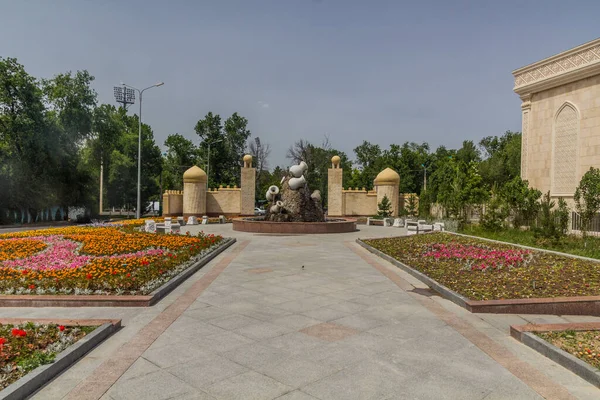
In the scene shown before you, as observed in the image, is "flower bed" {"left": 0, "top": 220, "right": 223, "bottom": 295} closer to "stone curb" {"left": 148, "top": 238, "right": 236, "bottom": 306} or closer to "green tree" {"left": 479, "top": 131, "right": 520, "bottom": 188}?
"stone curb" {"left": 148, "top": 238, "right": 236, "bottom": 306}

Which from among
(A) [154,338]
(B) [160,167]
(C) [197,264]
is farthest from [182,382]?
(B) [160,167]

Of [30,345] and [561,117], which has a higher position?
[561,117]

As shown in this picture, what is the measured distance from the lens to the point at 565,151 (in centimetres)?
1995

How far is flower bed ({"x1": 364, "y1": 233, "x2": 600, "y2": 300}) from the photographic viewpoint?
6.89m

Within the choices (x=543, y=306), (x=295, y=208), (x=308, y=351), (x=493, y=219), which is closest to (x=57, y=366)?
(x=308, y=351)

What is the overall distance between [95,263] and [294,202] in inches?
539

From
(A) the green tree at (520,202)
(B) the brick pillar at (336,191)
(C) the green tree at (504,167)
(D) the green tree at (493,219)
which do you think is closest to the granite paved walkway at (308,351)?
(D) the green tree at (493,219)

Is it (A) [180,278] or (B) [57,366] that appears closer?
(B) [57,366]

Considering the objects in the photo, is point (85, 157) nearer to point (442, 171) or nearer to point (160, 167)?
point (160, 167)

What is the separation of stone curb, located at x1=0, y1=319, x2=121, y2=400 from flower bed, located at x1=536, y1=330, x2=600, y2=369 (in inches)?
220

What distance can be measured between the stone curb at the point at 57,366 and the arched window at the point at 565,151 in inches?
860

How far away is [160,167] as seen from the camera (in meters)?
50.4

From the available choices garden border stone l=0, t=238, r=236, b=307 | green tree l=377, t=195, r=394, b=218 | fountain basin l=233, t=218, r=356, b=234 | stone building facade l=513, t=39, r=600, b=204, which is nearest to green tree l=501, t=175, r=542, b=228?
stone building facade l=513, t=39, r=600, b=204

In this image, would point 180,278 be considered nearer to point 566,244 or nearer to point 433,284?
point 433,284
